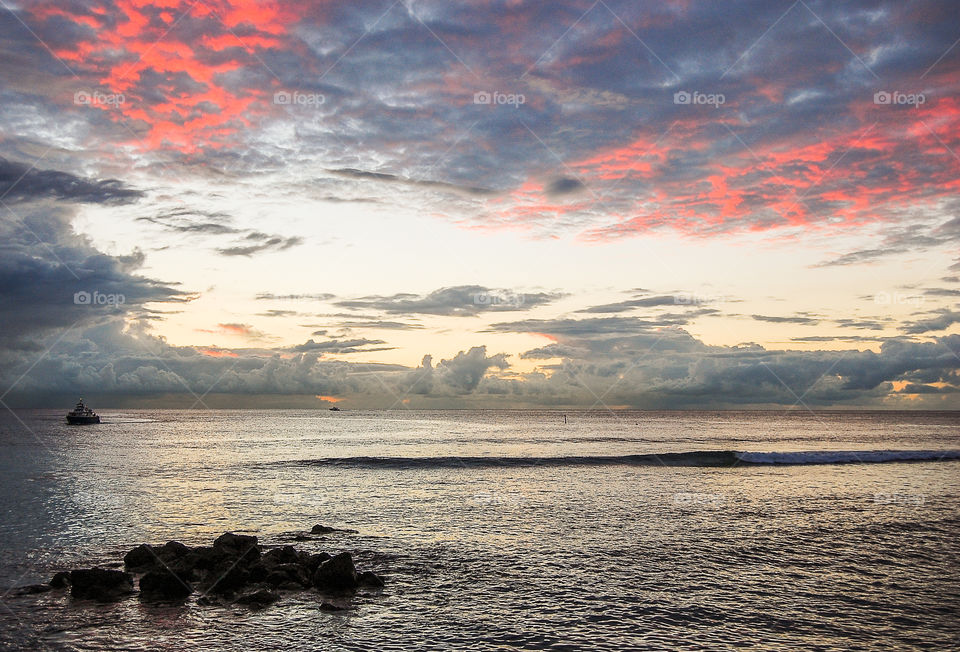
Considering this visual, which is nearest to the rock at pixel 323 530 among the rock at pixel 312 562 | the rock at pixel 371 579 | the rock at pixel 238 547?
the rock at pixel 238 547

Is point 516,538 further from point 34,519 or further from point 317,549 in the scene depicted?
point 34,519

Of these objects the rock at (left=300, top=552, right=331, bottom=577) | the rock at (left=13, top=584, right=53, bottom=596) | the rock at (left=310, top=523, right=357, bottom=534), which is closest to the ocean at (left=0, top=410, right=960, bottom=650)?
the rock at (left=13, top=584, right=53, bottom=596)

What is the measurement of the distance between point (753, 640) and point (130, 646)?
1804 cm

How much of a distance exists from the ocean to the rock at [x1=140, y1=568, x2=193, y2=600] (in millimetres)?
487

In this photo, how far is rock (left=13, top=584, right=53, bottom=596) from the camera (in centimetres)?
2134

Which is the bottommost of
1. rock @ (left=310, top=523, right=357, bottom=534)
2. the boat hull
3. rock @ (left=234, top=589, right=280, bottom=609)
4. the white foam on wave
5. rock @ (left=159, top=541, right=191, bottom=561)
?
the boat hull

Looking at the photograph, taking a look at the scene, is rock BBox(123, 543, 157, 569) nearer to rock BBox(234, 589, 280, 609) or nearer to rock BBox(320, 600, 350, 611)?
rock BBox(234, 589, 280, 609)

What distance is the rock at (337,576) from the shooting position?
71.5 feet

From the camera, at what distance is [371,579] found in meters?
22.2

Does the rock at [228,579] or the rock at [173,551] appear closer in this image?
the rock at [228,579]

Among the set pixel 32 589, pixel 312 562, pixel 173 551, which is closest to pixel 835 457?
pixel 312 562

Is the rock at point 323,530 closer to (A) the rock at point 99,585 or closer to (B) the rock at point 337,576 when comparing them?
(B) the rock at point 337,576

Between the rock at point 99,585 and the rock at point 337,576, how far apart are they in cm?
680

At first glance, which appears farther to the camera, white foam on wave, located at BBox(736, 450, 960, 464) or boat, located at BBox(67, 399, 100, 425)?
boat, located at BBox(67, 399, 100, 425)
